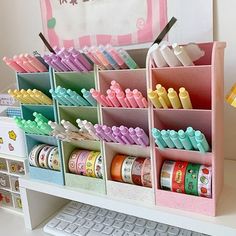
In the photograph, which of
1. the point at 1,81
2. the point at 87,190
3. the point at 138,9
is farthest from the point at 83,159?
the point at 1,81

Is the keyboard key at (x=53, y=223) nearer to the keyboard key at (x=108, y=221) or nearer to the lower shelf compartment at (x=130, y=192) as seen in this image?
the keyboard key at (x=108, y=221)

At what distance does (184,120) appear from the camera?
0.65 m

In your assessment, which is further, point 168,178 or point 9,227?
point 9,227

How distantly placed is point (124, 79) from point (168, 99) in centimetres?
14

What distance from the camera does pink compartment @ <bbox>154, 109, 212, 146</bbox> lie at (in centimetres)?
61

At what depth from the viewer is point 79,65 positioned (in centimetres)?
69

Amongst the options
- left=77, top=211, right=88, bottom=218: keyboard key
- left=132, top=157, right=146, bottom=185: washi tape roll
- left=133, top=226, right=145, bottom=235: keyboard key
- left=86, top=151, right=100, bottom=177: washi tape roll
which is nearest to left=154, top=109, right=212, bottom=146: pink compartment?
left=132, top=157, right=146, bottom=185: washi tape roll

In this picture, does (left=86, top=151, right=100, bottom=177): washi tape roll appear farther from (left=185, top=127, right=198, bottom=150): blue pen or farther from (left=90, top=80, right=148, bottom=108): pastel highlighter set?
(left=185, top=127, right=198, bottom=150): blue pen

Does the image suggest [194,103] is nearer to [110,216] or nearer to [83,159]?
[83,159]

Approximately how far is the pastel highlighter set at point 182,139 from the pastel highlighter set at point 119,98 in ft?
0.24

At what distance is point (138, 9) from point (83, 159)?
484 millimetres

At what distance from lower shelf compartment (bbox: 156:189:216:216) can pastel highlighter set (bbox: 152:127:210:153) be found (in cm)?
11

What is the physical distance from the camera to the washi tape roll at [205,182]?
23.8 inches

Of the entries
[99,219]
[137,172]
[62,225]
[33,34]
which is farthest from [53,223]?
[33,34]
